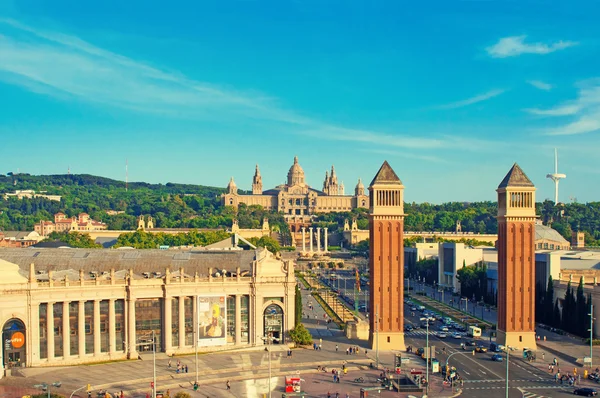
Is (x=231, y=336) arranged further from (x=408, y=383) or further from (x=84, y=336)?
(x=408, y=383)

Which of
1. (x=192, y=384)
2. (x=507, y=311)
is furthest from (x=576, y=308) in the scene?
(x=192, y=384)

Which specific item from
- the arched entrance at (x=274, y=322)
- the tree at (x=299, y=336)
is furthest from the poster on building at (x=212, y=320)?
the tree at (x=299, y=336)

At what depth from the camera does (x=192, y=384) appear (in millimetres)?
83750

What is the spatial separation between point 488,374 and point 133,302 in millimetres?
44485

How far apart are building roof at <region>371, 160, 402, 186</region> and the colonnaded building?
704 inches

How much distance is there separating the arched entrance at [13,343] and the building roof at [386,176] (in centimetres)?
5045

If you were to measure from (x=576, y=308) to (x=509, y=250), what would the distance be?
14.9m

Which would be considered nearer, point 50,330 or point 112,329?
point 50,330

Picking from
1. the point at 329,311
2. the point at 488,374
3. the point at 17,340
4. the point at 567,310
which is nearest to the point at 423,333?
the point at 567,310

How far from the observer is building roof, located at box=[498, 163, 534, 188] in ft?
365

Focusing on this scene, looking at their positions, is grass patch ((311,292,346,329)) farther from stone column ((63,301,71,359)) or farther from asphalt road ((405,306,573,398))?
stone column ((63,301,71,359))

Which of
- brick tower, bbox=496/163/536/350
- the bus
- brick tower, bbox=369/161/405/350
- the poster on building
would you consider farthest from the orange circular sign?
brick tower, bbox=496/163/536/350

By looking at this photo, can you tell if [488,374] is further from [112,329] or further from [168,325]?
[112,329]

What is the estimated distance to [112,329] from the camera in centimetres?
9631
